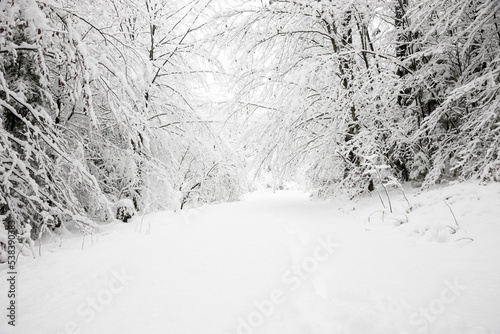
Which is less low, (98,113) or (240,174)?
(98,113)

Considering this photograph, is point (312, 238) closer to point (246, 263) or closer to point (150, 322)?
point (246, 263)

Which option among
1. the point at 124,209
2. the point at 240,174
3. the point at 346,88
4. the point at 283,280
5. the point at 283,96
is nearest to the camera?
the point at 283,280

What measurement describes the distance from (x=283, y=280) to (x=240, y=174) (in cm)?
714

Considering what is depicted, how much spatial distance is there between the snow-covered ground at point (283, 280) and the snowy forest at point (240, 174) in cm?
2

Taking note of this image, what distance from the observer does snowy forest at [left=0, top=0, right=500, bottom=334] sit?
1767mm

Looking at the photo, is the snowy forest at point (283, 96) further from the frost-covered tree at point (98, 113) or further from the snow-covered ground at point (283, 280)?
the snow-covered ground at point (283, 280)

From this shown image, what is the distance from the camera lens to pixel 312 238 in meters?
3.41

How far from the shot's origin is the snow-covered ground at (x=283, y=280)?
5.12ft

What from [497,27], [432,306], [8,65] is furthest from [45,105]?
[497,27]

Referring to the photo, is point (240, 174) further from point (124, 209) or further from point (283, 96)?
point (124, 209)

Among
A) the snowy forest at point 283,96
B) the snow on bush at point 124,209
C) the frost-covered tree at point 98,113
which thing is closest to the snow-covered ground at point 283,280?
the frost-covered tree at point 98,113

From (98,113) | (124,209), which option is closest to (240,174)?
(124,209)

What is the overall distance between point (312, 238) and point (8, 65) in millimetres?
5421

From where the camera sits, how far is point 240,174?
923cm
